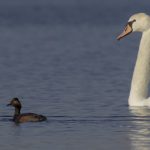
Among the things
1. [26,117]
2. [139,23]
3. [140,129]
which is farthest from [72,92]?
[140,129]

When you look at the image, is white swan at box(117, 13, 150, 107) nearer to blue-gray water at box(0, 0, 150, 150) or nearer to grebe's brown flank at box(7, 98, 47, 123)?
blue-gray water at box(0, 0, 150, 150)

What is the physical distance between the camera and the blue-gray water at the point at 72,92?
16.1 meters

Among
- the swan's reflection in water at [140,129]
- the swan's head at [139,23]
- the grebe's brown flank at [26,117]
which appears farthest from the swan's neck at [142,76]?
the grebe's brown flank at [26,117]

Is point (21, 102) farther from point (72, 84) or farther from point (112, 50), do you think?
point (112, 50)

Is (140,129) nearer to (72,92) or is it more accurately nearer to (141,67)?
(141,67)

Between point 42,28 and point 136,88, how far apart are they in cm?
3211

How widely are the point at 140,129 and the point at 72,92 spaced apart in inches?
200

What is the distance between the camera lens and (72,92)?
21.8 m

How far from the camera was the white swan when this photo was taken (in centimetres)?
1927

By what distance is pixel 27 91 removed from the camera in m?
22.0

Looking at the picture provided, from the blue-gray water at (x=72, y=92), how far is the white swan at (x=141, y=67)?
312 millimetres

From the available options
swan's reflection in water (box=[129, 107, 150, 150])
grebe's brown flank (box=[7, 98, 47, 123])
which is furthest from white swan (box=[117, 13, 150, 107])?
grebe's brown flank (box=[7, 98, 47, 123])

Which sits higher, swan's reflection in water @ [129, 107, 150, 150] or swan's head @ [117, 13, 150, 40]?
swan's head @ [117, 13, 150, 40]

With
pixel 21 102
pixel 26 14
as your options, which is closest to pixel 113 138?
pixel 21 102
